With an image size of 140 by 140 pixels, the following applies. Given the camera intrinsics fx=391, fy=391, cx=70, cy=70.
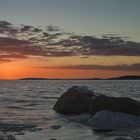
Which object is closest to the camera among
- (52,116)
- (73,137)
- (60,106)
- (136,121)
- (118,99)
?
(73,137)

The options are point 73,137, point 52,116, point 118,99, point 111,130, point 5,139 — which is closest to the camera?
point 5,139

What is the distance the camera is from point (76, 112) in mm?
26203

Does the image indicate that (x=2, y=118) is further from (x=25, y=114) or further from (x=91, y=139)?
(x=91, y=139)

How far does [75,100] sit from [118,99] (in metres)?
3.86

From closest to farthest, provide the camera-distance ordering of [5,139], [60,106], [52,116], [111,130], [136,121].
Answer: [5,139]
[111,130]
[136,121]
[52,116]
[60,106]

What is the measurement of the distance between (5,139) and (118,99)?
9.48 metres

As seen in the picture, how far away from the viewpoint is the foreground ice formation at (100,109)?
68.8ft

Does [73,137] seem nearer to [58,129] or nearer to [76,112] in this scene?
[58,129]

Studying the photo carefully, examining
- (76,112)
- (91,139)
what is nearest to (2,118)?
(76,112)

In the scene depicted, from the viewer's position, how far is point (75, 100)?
26.4 meters

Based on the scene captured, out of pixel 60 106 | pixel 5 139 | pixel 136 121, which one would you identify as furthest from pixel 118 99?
pixel 5 139

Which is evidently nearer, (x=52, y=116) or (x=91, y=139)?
(x=91, y=139)

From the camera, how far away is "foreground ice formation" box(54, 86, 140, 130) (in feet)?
68.8

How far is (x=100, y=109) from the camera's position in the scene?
24.0 m
